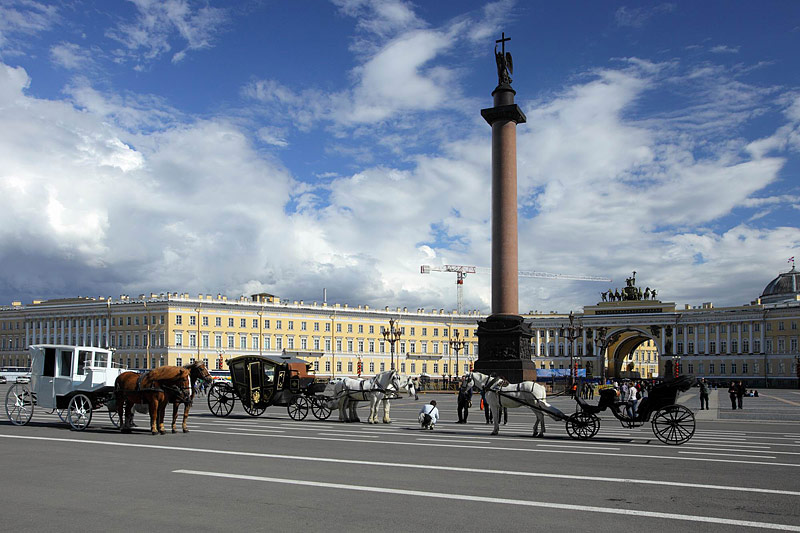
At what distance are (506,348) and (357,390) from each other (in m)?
17.0

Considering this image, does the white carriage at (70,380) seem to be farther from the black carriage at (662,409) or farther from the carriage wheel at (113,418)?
the black carriage at (662,409)

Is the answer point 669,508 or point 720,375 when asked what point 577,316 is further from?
point 669,508

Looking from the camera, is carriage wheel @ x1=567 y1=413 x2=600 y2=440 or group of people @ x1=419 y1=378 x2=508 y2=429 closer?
carriage wheel @ x1=567 y1=413 x2=600 y2=440

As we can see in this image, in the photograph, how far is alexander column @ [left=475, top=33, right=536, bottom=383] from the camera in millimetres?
38938

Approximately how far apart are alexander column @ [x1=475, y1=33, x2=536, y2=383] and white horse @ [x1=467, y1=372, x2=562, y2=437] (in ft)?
59.0

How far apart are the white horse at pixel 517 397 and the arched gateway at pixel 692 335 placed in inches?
3452

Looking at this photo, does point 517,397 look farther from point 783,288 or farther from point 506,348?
point 783,288

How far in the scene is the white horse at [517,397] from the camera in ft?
65.0

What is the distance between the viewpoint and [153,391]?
18.4 meters

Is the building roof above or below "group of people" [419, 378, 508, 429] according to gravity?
above

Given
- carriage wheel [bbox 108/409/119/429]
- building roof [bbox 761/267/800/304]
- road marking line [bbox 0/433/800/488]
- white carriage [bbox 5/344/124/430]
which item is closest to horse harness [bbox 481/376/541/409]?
road marking line [bbox 0/433/800/488]

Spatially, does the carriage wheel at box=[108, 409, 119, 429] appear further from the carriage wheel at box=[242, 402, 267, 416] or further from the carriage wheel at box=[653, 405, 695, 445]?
the carriage wheel at box=[653, 405, 695, 445]

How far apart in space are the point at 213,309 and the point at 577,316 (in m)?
65.2

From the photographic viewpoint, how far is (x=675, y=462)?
14375 mm
